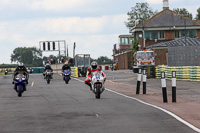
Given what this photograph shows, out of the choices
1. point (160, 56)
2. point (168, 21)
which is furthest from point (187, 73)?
point (168, 21)

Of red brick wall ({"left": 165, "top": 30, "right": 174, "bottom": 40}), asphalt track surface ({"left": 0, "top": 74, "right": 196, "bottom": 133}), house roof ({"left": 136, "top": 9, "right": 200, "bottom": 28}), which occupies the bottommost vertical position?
asphalt track surface ({"left": 0, "top": 74, "right": 196, "bottom": 133})

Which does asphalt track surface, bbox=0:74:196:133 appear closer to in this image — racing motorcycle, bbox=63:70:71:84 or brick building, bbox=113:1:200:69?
racing motorcycle, bbox=63:70:71:84

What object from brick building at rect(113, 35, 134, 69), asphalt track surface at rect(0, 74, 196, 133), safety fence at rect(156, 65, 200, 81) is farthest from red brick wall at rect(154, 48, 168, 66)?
asphalt track surface at rect(0, 74, 196, 133)

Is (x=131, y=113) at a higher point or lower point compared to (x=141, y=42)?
lower

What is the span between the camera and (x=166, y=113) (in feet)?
41.9

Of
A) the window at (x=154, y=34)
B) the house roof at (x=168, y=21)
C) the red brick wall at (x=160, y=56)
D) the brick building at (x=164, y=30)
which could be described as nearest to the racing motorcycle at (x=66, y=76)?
the red brick wall at (x=160, y=56)

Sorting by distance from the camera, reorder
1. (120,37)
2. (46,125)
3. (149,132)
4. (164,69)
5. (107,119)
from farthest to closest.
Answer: (120,37)
(164,69)
(107,119)
(46,125)
(149,132)

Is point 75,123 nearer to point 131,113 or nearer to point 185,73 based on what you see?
point 131,113

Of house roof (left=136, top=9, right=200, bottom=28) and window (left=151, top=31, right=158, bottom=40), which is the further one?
house roof (left=136, top=9, right=200, bottom=28)

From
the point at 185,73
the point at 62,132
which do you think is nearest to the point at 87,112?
the point at 62,132

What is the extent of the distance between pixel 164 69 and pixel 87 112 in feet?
80.9

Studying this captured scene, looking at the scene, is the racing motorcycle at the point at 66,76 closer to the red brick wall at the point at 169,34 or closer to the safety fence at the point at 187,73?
the safety fence at the point at 187,73

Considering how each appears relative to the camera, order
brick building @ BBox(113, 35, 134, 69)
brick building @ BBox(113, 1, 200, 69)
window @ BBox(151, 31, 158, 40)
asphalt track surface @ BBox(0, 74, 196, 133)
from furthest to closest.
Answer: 1. brick building @ BBox(113, 35, 134, 69)
2. window @ BBox(151, 31, 158, 40)
3. brick building @ BBox(113, 1, 200, 69)
4. asphalt track surface @ BBox(0, 74, 196, 133)

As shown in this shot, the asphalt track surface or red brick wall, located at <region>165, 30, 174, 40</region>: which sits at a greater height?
red brick wall, located at <region>165, 30, 174, 40</region>
